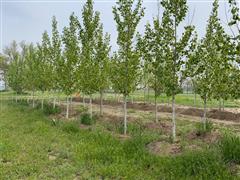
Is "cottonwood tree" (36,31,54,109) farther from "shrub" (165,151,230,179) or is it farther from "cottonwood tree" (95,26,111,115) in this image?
"shrub" (165,151,230,179)

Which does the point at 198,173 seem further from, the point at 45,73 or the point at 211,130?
the point at 45,73

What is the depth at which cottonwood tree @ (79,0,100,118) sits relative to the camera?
2148cm

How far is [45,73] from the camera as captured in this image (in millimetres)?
29984

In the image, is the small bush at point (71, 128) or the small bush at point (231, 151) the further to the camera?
the small bush at point (71, 128)

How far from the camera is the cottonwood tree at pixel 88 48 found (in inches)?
846

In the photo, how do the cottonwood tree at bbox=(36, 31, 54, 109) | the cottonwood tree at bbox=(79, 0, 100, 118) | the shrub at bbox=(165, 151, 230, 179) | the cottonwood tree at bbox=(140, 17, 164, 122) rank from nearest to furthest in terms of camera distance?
the shrub at bbox=(165, 151, 230, 179) → the cottonwood tree at bbox=(140, 17, 164, 122) → the cottonwood tree at bbox=(79, 0, 100, 118) → the cottonwood tree at bbox=(36, 31, 54, 109)

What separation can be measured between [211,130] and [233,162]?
17.4 feet

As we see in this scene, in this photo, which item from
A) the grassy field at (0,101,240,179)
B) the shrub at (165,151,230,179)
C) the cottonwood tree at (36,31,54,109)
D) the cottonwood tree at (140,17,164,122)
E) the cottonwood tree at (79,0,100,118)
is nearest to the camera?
the shrub at (165,151,230,179)

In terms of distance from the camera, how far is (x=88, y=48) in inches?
867

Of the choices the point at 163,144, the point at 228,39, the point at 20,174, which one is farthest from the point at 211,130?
the point at 20,174

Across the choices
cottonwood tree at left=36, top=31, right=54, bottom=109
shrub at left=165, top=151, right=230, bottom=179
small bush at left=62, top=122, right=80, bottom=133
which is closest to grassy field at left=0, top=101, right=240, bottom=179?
shrub at left=165, top=151, right=230, bottom=179

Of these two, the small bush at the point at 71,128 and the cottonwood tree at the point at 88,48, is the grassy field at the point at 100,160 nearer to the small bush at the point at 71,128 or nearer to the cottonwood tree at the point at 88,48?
the small bush at the point at 71,128

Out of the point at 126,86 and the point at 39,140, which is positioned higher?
the point at 126,86

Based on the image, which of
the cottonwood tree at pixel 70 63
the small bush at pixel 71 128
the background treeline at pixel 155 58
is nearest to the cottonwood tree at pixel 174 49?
the background treeline at pixel 155 58
